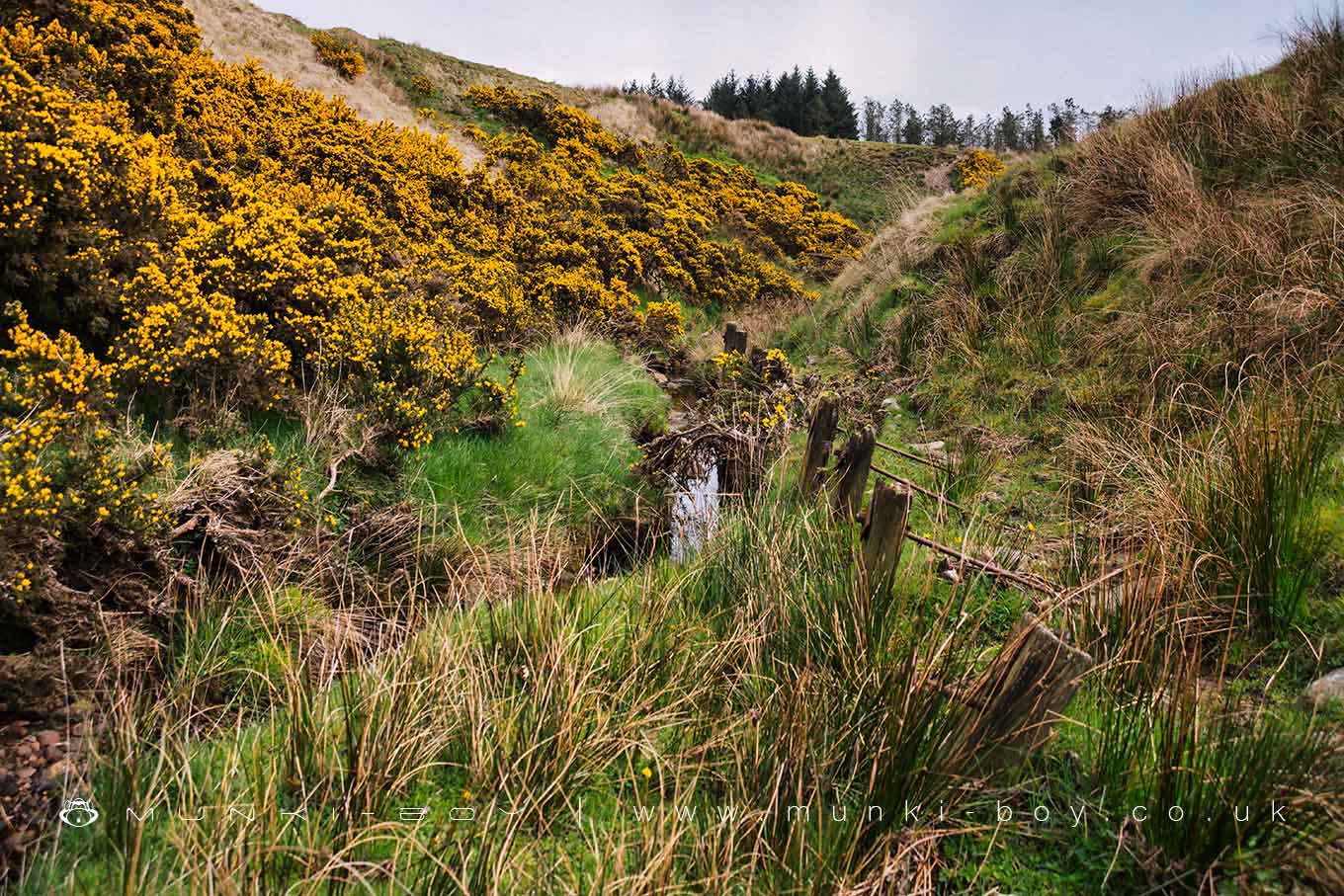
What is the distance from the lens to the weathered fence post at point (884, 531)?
2992 millimetres

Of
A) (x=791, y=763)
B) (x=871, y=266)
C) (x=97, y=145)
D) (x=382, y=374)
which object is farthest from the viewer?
(x=871, y=266)

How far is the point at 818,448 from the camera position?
4.20 metres

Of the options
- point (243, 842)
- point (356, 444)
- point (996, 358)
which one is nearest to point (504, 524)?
point (356, 444)

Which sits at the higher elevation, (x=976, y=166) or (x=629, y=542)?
(x=976, y=166)

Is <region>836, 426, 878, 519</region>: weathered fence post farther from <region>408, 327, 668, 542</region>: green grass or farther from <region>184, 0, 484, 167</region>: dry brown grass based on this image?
<region>184, 0, 484, 167</region>: dry brown grass

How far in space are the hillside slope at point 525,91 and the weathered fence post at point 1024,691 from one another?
13.9m

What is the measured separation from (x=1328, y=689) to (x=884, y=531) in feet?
5.20

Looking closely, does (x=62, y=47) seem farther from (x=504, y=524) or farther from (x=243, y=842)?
(x=243, y=842)

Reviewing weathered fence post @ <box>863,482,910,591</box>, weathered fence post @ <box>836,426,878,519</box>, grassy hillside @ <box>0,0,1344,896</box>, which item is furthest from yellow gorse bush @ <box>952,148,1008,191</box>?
weathered fence post @ <box>863,482,910,591</box>

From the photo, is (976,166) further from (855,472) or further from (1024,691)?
(1024,691)

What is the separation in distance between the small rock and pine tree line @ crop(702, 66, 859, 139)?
46.1 meters

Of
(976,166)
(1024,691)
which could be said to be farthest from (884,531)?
(976,166)

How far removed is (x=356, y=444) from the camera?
16.8ft

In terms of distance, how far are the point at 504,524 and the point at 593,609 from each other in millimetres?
1869
